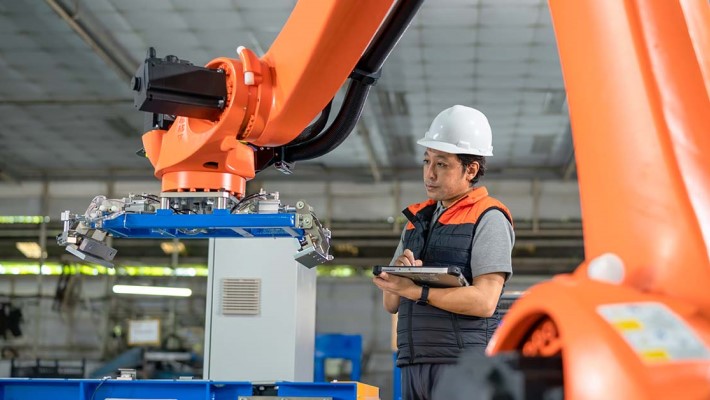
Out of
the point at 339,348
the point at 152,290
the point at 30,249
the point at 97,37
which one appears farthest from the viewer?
the point at 152,290

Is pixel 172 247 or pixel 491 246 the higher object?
pixel 172 247

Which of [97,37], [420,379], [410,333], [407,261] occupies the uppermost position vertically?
[97,37]

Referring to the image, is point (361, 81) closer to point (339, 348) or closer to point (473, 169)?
point (473, 169)

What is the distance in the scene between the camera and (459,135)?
131 inches

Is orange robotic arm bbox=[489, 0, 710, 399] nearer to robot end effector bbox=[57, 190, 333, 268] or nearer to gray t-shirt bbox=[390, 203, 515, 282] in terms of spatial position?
robot end effector bbox=[57, 190, 333, 268]

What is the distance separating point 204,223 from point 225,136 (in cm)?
28

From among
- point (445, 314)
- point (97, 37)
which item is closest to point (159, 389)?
point (445, 314)

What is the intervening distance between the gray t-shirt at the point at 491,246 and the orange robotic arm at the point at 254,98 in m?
0.65

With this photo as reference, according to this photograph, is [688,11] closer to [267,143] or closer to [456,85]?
[267,143]

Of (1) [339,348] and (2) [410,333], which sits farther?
(1) [339,348]

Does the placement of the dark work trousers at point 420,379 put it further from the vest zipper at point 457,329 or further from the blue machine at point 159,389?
the blue machine at point 159,389

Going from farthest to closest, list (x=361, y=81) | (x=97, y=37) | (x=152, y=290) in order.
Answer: (x=152, y=290) → (x=97, y=37) → (x=361, y=81)

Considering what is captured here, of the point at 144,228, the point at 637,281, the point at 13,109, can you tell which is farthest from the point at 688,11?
the point at 13,109

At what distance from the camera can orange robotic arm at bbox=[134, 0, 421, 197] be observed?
2334 mm
